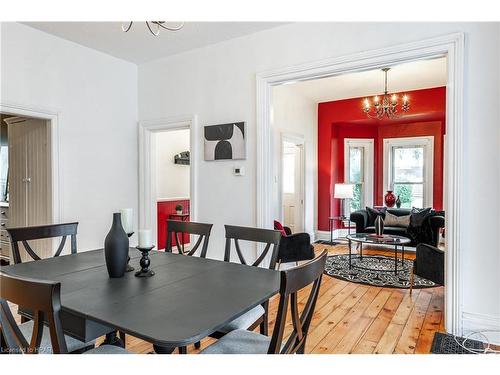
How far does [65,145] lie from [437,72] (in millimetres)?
5083

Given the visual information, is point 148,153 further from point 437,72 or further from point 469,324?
point 437,72

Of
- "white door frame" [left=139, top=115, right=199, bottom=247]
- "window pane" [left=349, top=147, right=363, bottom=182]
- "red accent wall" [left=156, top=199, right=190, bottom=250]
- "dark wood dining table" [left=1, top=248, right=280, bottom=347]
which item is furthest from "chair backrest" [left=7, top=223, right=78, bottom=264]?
"window pane" [left=349, top=147, right=363, bottom=182]

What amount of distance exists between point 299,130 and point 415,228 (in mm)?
2594

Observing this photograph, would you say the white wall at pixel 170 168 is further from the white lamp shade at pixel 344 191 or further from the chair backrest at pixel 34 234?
the white lamp shade at pixel 344 191

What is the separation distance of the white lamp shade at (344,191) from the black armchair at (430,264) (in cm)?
305

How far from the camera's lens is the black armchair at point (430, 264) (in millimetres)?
3074

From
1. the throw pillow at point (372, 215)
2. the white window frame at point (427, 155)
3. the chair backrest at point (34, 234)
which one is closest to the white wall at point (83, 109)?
the chair backrest at point (34, 234)

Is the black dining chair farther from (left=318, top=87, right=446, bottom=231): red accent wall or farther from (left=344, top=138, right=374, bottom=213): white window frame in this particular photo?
(left=344, top=138, right=374, bottom=213): white window frame

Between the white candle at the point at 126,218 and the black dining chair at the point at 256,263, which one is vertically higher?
the white candle at the point at 126,218

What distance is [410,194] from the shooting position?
7.14 meters

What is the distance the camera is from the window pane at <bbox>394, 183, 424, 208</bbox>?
277 inches

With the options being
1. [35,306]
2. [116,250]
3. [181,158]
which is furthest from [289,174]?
[35,306]

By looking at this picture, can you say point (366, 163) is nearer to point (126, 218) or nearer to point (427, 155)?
point (427, 155)
